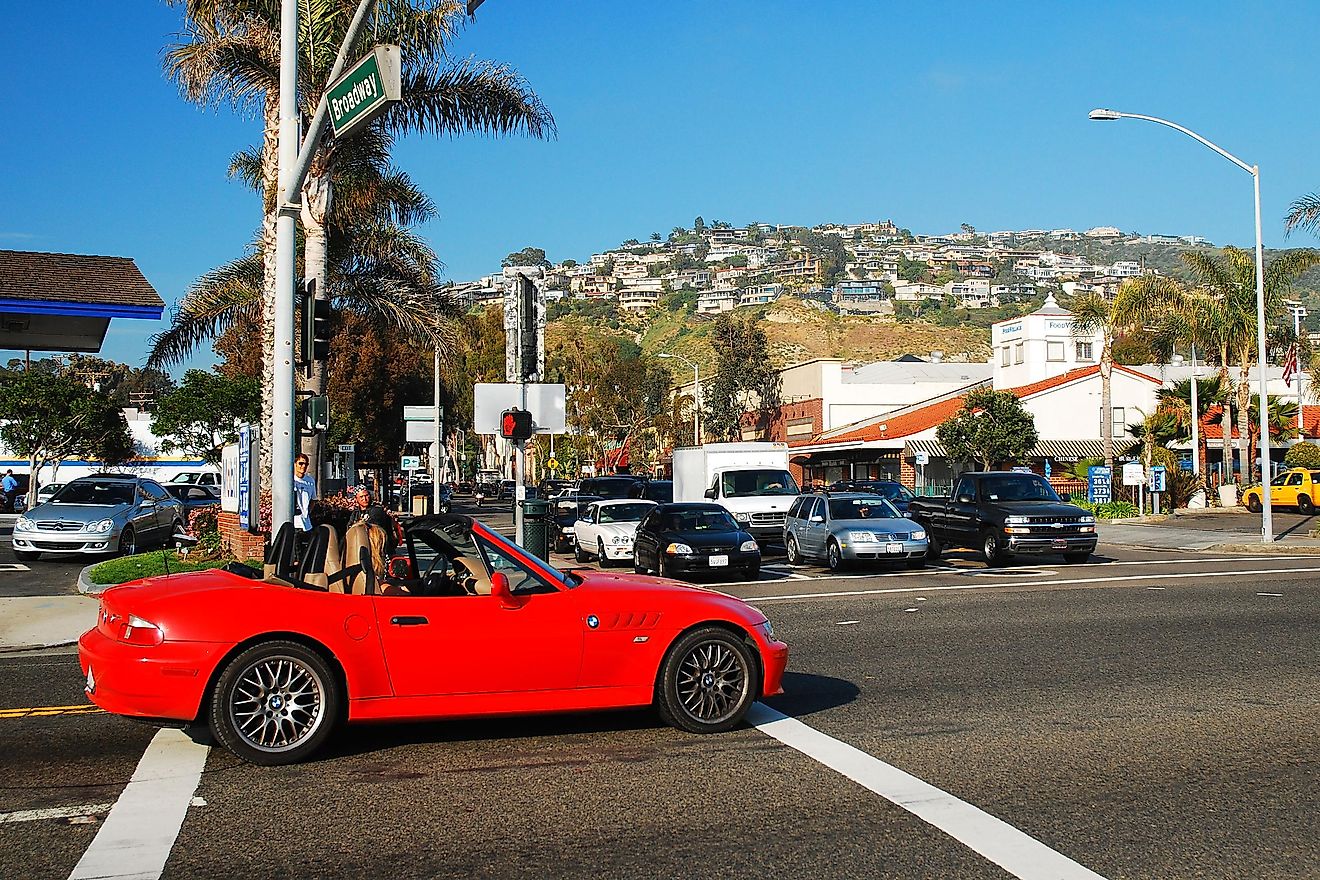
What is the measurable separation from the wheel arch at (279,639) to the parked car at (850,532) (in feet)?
51.5

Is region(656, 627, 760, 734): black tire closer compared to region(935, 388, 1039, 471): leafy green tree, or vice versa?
region(656, 627, 760, 734): black tire

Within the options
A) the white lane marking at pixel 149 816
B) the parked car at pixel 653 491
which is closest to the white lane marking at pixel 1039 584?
the white lane marking at pixel 149 816

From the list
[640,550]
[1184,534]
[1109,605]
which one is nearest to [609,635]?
[1109,605]

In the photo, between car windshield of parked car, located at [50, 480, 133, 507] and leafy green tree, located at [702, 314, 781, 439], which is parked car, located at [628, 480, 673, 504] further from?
leafy green tree, located at [702, 314, 781, 439]

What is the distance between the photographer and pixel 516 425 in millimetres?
19984

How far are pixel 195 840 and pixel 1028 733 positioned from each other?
512 cm

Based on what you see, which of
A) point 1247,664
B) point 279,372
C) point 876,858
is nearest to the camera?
point 876,858

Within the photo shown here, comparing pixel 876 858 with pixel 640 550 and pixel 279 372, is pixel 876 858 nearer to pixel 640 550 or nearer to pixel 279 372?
pixel 279 372

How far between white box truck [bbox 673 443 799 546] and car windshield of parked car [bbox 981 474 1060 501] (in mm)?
4855

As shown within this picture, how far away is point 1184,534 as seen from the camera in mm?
33719

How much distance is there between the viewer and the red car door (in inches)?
302

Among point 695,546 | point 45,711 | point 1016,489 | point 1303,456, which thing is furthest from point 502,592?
point 1303,456

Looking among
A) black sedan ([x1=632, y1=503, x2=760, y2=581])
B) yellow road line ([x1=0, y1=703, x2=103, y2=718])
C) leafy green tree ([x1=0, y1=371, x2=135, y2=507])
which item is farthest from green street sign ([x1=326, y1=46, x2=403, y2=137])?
leafy green tree ([x1=0, y1=371, x2=135, y2=507])

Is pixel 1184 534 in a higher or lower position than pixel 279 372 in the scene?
lower
